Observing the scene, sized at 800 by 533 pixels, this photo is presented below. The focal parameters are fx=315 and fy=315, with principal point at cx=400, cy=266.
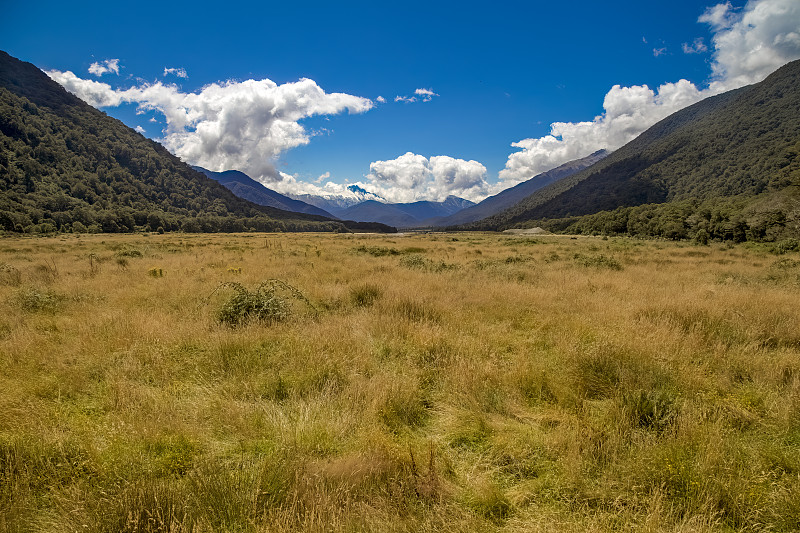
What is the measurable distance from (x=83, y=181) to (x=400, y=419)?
187 meters

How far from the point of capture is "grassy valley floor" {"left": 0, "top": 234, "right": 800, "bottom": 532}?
2.39 metres

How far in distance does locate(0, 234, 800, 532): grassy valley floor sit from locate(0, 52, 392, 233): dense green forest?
306 feet

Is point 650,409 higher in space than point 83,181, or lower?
lower

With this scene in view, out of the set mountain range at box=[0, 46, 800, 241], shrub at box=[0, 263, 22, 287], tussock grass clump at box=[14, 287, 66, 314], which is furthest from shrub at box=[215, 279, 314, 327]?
mountain range at box=[0, 46, 800, 241]

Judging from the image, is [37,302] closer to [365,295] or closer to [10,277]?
[10,277]

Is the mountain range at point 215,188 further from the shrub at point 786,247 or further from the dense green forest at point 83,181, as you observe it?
the shrub at point 786,247

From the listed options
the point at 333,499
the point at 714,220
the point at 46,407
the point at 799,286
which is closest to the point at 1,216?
the point at 46,407

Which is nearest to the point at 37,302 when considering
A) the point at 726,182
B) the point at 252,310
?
the point at 252,310

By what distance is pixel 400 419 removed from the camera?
3.78 meters

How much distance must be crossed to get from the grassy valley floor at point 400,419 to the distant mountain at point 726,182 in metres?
40.3

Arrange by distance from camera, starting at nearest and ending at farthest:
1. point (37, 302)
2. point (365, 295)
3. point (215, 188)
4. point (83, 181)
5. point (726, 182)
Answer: point (37, 302) < point (365, 295) < point (726, 182) < point (83, 181) < point (215, 188)

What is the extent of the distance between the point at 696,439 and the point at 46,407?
7061mm

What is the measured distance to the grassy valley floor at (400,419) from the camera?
2.39m

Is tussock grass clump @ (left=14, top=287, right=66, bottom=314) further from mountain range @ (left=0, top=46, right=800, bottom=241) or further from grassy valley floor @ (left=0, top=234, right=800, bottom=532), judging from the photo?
mountain range @ (left=0, top=46, right=800, bottom=241)
